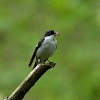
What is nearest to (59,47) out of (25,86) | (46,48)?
(46,48)

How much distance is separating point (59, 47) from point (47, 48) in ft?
4.53

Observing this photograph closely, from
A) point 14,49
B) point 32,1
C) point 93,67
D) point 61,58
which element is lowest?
point 93,67

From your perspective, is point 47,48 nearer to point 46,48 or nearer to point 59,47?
point 46,48

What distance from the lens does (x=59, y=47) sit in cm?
615

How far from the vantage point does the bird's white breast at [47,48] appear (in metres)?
4.77

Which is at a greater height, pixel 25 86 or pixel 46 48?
pixel 46 48

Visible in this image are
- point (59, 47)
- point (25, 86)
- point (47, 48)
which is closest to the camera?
point (25, 86)

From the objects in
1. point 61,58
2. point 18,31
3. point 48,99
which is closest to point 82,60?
point 61,58

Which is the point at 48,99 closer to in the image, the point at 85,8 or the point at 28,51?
the point at 28,51

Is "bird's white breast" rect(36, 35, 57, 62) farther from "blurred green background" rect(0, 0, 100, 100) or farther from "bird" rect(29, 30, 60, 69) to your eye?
"blurred green background" rect(0, 0, 100, 100)

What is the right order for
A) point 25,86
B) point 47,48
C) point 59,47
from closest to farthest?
point 25,86 → point 47,48 → point 59,47

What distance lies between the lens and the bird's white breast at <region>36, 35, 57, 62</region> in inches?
188

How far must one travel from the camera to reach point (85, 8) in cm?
588

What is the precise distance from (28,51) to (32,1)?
1387 millimetres
